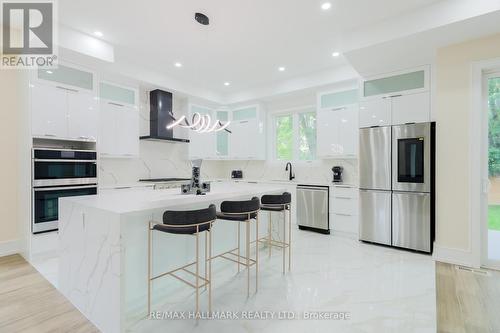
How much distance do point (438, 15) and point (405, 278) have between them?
2852 mm

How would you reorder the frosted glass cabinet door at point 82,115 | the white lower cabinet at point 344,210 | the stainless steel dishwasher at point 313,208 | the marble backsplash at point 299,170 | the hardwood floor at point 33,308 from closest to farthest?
the hardwood floor at point 33,308, the frosted glass cabinet door at point 82,115, the white lower cabinet at point 344,210, the stainless steel dishwasher at point 313,208, the marble backsplash at point 299,170

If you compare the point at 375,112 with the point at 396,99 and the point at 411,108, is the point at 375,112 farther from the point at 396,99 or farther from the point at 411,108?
the point at 411,108

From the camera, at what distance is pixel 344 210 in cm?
439

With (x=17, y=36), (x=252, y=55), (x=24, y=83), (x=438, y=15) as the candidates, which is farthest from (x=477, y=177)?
(x=17, y=36)

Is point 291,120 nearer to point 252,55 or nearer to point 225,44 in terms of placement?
point 252,55

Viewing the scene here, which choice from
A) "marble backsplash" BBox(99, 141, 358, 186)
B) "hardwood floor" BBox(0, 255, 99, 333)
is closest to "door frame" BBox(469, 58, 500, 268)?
"marble backsplash" BBox(99, 141, 358, 186)

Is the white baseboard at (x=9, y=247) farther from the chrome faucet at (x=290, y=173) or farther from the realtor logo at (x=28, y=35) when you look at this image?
the chrome faucet at (x=290, y=173)

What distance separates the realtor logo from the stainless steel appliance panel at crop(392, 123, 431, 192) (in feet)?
15.1

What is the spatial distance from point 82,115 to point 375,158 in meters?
4.30

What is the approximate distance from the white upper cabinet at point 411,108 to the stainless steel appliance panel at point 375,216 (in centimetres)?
109

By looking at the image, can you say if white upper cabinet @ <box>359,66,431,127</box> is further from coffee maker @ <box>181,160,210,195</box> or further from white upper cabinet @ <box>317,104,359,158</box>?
coffee maker @ <box>181,160,210,195</box>

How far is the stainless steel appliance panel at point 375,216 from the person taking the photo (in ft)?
12.4

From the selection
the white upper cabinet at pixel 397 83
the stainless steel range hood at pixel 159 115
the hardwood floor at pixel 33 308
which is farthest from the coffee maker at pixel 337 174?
the hardwood floor at pixel 33 308

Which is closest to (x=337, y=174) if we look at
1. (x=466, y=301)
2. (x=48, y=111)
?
(x=466, y=301)
